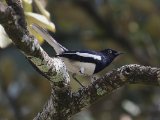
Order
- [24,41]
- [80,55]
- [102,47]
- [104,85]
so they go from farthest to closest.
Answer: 1. [102,47]
2. [80,55]
3. [104,85]
4. [24,41]

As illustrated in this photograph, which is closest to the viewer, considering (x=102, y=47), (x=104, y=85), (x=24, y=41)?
(x=24, y=41)

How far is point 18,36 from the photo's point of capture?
2.22 m

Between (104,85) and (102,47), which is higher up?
(104,85)

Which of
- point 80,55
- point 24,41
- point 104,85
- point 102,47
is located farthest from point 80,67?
point 102,47

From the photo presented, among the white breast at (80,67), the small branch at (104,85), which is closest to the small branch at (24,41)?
the small branch at (104,85)

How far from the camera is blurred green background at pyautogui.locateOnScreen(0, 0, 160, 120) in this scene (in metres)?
5.89

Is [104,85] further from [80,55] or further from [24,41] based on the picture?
[80,55]

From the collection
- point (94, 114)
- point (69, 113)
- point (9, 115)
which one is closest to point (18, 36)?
point (69, 113)

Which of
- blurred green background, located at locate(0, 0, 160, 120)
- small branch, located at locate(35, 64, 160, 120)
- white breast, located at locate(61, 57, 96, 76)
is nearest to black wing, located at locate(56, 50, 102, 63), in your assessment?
white breast, located at locate(61, 57, 96, 76)

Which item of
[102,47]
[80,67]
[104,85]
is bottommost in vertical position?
[102,47]

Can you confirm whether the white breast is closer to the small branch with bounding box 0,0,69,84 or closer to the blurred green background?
the small branch with bounding box 0,0,69,84

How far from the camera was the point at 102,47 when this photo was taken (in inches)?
244

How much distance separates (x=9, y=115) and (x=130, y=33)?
1632 millimetres

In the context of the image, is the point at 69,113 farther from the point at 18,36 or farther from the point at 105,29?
the point at 105,29
